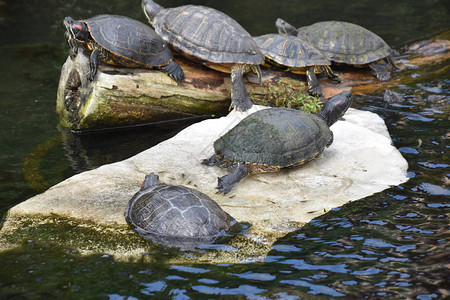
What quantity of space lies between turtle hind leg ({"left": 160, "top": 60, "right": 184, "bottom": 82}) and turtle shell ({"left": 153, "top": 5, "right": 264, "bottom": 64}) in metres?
0.26

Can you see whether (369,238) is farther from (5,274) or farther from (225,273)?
(5,274)

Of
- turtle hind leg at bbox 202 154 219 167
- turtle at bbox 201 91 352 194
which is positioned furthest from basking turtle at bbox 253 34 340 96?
turtle hind leg at bbox 202 154 219 167

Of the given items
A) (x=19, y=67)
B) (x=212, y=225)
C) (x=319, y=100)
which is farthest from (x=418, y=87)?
(x=19, y=67)

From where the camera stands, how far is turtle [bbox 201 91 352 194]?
4941mm

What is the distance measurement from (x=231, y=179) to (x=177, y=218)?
3.25 feet

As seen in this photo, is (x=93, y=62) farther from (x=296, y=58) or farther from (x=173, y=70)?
(x=296, y=58)

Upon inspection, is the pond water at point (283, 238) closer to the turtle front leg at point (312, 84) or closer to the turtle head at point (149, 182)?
the turtle front leg at point (312, 84)

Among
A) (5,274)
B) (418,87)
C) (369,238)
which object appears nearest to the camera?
(5,274)

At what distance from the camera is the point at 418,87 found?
315 inches

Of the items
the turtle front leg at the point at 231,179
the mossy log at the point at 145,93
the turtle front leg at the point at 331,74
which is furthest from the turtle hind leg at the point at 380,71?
the turtle front leg at the point at 231,179

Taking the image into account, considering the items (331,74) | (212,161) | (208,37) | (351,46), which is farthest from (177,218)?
(351,46)

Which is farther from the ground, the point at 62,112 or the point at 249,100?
the point at 249,100

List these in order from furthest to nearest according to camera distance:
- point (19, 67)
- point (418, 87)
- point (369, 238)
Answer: point (19, 67)
point (418, 87)
point (369, 238)

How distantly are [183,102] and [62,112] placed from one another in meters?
1.81
